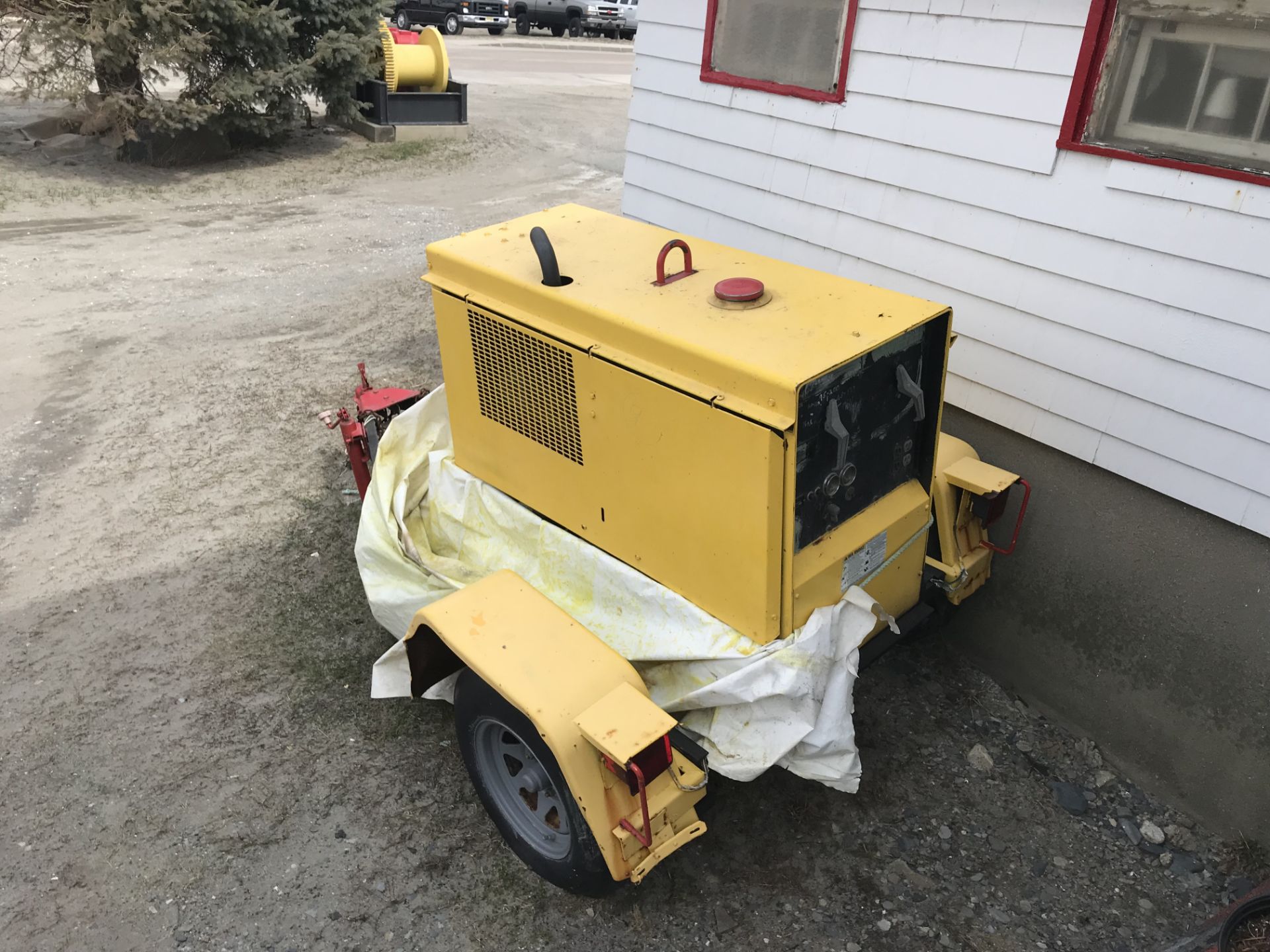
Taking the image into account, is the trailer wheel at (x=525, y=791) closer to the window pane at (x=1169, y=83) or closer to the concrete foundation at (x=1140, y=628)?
the concrete foundation at (x=1140, y=628)

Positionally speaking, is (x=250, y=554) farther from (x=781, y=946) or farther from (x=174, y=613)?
(x=781, y=946)

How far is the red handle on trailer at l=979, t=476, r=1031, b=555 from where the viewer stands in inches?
143

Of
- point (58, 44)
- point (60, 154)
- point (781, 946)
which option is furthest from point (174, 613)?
point (60, 154)

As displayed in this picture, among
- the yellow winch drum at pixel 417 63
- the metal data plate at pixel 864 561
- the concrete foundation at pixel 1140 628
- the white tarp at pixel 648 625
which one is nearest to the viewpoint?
the white tarp at pixel 648 625

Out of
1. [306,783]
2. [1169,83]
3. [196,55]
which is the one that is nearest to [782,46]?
[1169,83]

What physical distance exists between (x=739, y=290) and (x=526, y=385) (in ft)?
2.73

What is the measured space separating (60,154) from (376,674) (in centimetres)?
1205

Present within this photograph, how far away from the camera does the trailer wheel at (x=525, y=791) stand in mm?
2799

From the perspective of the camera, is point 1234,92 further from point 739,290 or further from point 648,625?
point 648,625

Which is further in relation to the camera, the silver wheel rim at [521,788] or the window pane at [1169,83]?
the window pane at [1169,83]

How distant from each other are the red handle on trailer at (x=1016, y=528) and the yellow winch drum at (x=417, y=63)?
12146mm

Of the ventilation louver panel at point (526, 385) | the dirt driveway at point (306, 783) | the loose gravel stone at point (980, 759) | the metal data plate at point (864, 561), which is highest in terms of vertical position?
the ventilation louver panel at point (526, 385)

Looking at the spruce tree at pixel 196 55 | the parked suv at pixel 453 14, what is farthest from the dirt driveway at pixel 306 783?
the parked suv at pixel 453 14

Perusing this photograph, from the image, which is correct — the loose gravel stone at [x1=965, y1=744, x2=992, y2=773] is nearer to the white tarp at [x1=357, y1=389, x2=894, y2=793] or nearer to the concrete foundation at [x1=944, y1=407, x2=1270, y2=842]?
the concrete foundation at [x1=944, y1=407, x2=1270, y2=842]
